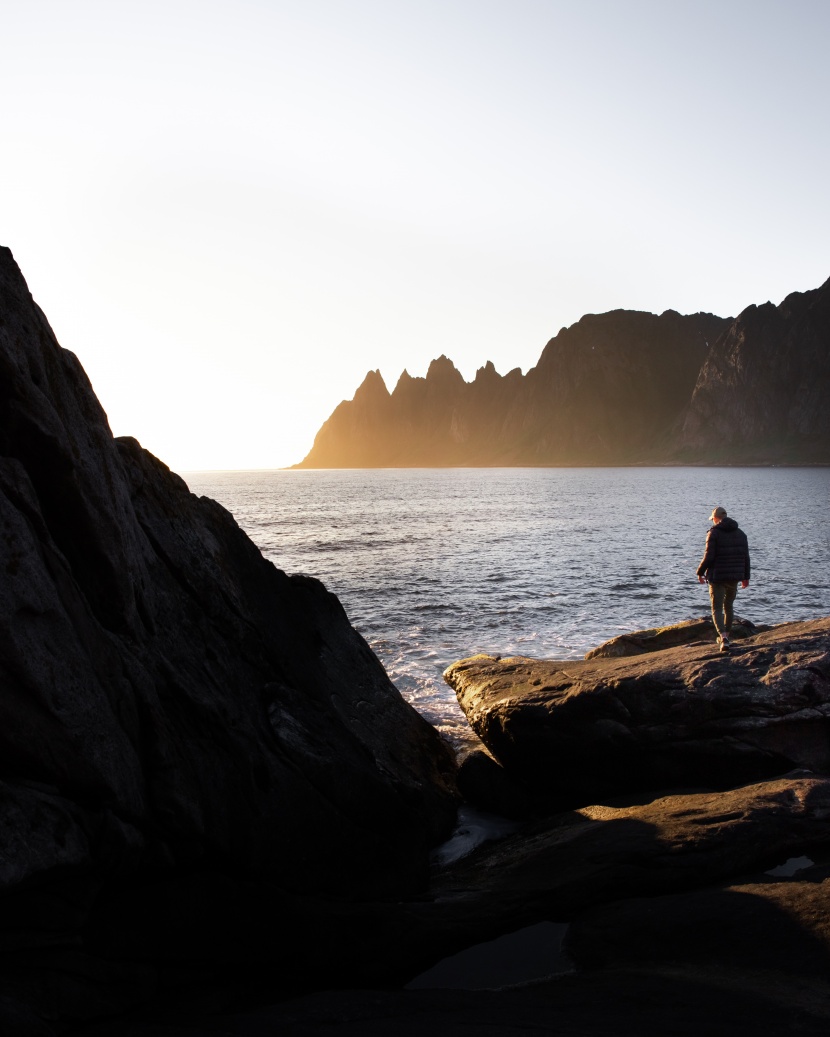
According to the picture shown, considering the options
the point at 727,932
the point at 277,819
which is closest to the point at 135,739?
the point at 277,819

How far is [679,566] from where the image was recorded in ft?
118

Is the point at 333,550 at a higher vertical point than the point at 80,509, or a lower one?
lower

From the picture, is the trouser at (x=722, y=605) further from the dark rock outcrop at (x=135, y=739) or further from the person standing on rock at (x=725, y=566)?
the dark rock outcrop at (x=135, y=739)

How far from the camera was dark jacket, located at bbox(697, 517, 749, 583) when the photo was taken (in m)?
13.3

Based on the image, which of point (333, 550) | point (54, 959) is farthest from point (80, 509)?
point (333, 550)

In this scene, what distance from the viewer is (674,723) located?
10.7 m

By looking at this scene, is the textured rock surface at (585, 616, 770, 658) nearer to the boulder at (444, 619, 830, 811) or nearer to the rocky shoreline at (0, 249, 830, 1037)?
the boulder at (444, 619, 830, 811)

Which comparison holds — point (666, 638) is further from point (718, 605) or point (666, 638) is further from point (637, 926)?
point (637, 926)

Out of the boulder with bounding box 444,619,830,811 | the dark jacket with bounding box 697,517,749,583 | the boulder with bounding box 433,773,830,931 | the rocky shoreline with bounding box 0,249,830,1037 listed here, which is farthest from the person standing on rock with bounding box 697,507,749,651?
the boulder with bounding box 433,773,830,931

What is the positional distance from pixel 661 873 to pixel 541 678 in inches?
204

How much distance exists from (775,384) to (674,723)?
195 meters

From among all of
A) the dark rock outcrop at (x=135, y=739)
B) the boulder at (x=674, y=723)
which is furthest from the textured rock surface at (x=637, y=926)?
the boulder at (x=674, y=723)

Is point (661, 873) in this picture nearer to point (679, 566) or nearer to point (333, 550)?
point (679, 566)

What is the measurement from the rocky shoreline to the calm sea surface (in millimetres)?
5538
